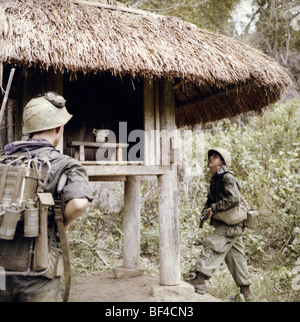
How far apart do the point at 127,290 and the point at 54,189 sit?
3108 mm

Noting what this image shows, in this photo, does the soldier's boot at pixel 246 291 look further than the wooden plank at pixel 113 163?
Yes

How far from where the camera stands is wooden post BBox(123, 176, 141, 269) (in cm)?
578

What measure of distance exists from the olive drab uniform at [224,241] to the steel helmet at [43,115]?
2522 millimetres

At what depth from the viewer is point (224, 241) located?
14.8 feet

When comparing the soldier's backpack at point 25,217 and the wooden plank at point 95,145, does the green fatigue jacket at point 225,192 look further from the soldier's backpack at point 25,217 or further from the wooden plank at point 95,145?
the soldier's backpack at point 25,217

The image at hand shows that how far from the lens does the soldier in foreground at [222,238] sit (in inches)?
176

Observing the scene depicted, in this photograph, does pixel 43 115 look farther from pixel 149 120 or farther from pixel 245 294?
pixel 245 294

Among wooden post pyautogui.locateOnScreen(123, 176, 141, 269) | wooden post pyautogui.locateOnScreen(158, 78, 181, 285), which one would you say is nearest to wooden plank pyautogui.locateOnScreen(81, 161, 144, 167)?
wooden post pyautogui.locateOnScreen(158, 78, 181, 285)

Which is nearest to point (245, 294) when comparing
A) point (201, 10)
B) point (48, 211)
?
point (48, 211)

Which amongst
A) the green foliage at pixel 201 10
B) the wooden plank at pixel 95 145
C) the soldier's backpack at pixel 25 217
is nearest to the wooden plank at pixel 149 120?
the wooden plank at pixel 95 145

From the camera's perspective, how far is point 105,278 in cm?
579
